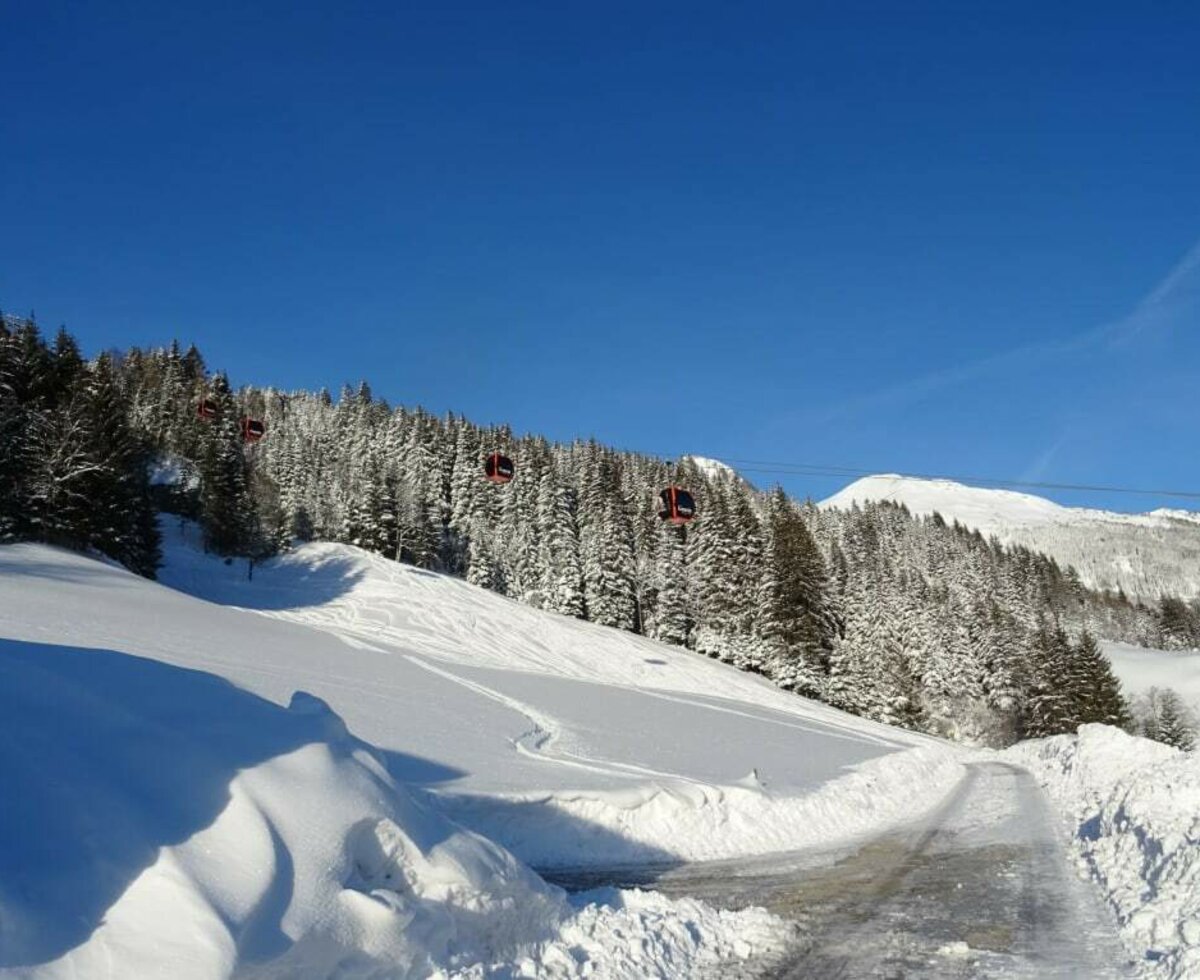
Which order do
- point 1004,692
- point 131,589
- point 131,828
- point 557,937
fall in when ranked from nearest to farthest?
point 131,828 < point 557,937 < point 131,589 < point 1004,692

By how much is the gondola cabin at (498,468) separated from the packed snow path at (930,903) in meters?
24.9

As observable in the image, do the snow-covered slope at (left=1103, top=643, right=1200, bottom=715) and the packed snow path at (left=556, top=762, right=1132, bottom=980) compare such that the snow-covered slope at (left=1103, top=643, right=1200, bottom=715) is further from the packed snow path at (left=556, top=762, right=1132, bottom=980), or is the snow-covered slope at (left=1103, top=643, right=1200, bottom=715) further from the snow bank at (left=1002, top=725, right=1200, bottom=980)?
the packed snow path at (left=556, top=762, right=1132, bottom=980)

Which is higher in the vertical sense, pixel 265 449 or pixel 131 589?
pixel 265 449

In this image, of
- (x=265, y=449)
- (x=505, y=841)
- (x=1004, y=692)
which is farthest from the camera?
(x=265, y=449)

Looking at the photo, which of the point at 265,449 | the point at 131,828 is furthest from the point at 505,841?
the point at 265,449

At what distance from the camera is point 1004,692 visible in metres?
62.1

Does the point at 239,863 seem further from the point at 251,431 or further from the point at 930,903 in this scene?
the point at 251,431

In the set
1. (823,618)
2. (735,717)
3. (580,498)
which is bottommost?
(735,717)

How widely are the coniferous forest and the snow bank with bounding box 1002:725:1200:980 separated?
3641 centimetres

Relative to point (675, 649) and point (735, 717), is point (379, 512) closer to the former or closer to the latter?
point (675, 649)

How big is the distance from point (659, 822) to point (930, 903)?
5.11 m

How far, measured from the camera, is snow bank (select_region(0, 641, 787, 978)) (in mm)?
4578

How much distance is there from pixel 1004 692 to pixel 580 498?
1601 inches

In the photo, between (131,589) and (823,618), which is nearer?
(131,589)
